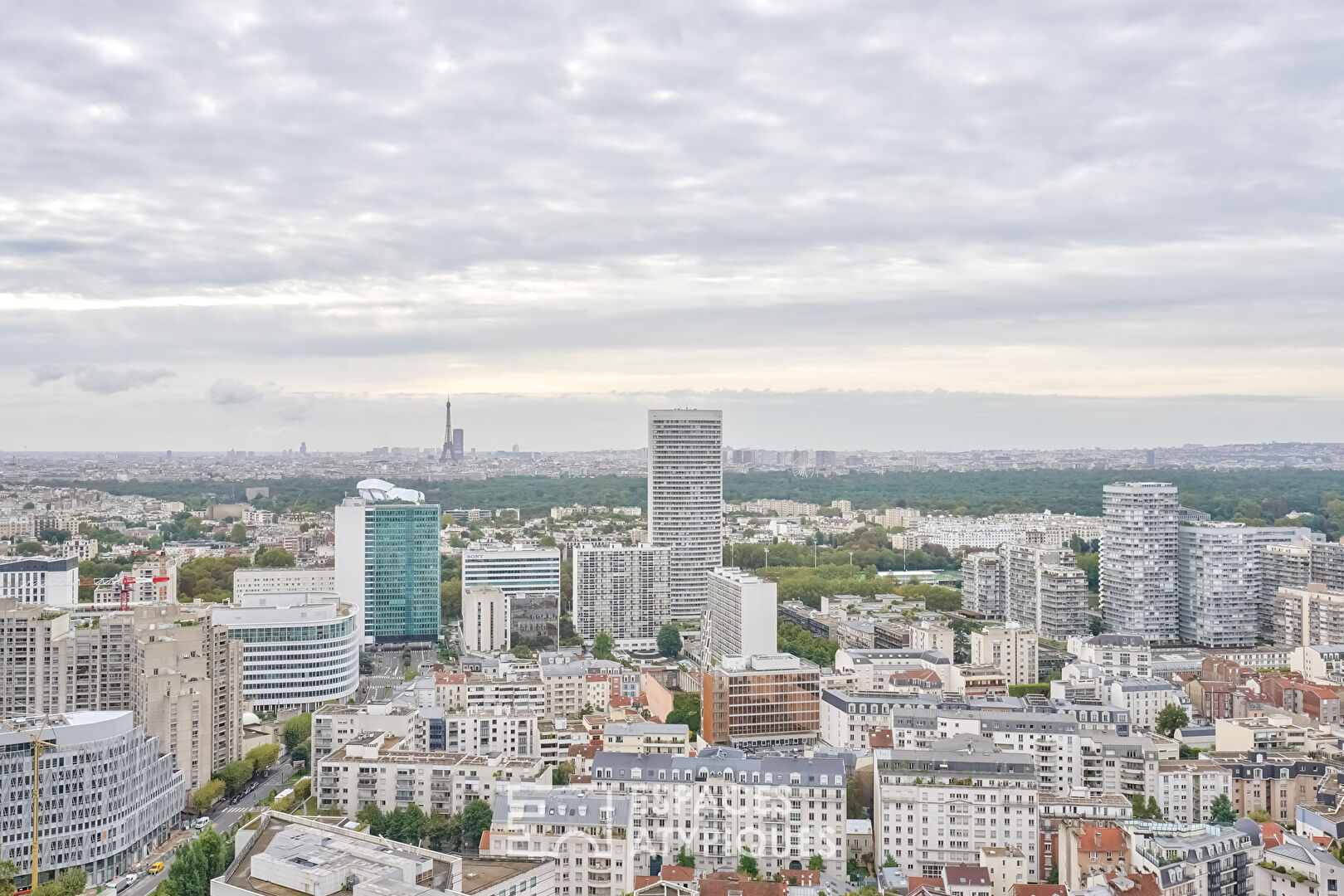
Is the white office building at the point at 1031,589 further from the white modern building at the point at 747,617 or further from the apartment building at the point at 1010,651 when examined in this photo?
the white modern building at the point at 747,617

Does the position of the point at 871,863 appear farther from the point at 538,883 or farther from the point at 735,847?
the point at 538,883

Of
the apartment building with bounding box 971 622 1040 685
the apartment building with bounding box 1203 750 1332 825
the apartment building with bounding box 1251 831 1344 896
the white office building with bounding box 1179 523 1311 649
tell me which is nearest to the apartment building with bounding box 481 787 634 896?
the apartment building with bounding box 1251 831 1344 896

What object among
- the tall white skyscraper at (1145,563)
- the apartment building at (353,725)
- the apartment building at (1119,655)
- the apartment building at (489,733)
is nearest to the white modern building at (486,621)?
the apartment building at (489,733)

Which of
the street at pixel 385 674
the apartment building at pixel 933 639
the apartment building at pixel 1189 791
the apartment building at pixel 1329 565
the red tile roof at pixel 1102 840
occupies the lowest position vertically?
the street at pixel 385 674

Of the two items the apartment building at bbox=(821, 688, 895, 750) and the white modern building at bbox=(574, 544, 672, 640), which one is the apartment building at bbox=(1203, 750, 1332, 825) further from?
the white modern building at bbox=(574, 544, 672, 640)

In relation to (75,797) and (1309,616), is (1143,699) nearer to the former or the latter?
(1309,616)

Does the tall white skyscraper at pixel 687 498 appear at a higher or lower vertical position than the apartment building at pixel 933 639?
higher

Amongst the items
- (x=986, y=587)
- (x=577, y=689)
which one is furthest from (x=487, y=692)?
(x=986, y=587)
